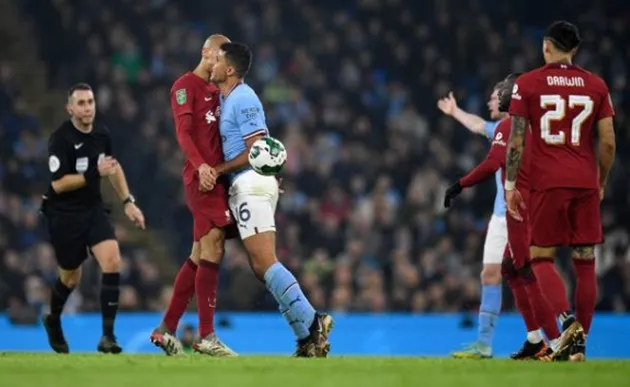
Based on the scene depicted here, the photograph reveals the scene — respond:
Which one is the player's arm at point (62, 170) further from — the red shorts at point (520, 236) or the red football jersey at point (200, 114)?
the red shorts at point (520, 236)

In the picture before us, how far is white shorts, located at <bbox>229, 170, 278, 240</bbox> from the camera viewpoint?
10.9 metres

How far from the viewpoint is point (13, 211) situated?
Answer: 21516 mm

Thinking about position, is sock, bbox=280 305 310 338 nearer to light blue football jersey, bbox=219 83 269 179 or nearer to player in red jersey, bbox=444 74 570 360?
light blue football jersey, bbox=219 83 269 179

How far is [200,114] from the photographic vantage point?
11.4 m

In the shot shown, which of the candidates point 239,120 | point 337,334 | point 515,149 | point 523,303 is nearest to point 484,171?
point 523,303

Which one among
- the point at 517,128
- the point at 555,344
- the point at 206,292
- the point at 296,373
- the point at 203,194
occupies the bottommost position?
the point at 296,373

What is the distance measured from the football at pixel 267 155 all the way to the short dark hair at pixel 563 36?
6.80 feet

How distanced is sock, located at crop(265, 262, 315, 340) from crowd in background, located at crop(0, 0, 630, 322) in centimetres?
916

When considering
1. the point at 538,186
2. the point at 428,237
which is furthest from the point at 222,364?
the point at 428,237

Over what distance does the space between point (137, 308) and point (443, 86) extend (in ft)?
22.2

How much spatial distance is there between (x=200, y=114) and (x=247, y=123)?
0.57 m

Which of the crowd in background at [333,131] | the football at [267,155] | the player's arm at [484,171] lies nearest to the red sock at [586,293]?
the player's arm at [484,171]

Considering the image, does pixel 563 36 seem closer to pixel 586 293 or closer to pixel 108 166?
pixel 586 293

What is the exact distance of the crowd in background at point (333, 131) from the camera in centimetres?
2064
